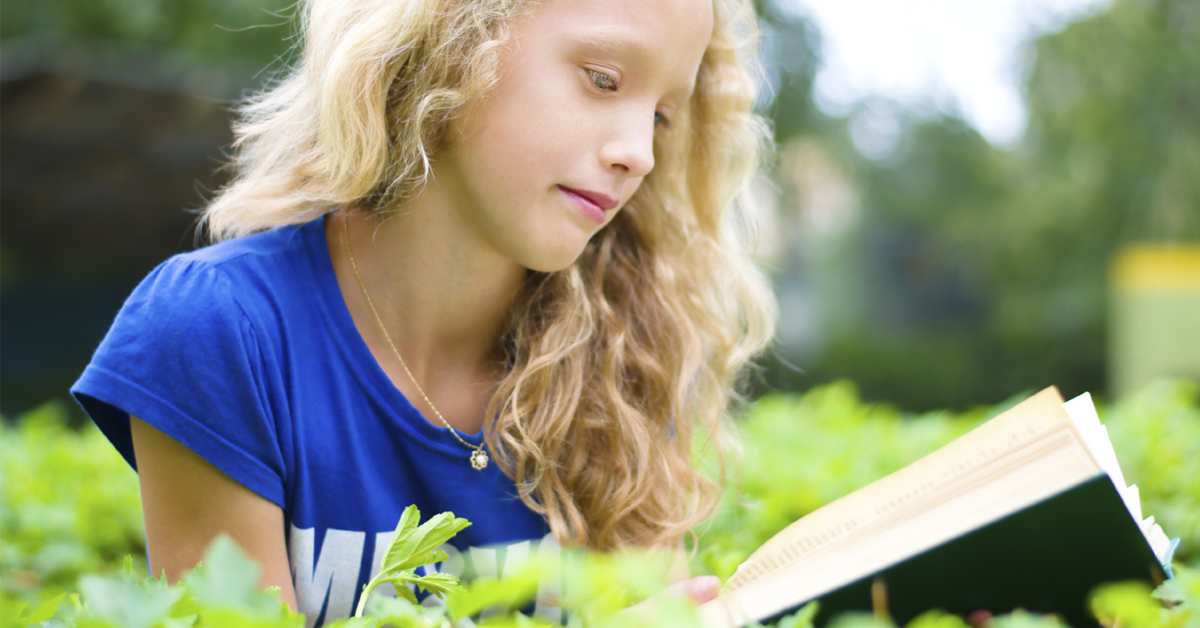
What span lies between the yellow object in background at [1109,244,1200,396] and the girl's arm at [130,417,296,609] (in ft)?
28.0

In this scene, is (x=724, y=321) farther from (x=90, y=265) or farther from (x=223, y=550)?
(x=90, y=265)

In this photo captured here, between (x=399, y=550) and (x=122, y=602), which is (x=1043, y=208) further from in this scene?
(x=122, y=602)

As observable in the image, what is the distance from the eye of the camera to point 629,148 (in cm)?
135

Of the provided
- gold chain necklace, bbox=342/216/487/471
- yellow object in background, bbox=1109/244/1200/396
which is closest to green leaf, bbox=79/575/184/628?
gold chain necklace, bbox=342/216/487/471

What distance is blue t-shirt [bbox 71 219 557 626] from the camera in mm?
1225

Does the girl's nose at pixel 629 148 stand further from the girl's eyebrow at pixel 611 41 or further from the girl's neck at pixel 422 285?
the girl's neck at pixel 422 285

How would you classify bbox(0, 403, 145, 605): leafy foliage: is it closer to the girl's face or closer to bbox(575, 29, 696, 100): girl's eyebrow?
the girl's face

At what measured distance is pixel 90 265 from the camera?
8.29 m

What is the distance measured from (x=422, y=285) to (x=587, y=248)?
0.38 meters

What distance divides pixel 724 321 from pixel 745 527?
0.42 meters

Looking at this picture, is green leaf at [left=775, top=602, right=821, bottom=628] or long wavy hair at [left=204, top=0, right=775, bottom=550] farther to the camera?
long wavy hair at [left=204, top=0, right=775, bottom=550]

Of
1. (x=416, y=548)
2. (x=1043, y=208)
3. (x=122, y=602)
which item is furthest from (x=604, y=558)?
(x=1043, y=208)

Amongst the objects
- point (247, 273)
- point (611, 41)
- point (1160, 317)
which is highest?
point (1160, 317)

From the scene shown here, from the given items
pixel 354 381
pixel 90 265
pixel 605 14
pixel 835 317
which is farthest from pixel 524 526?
pixel 835 317
